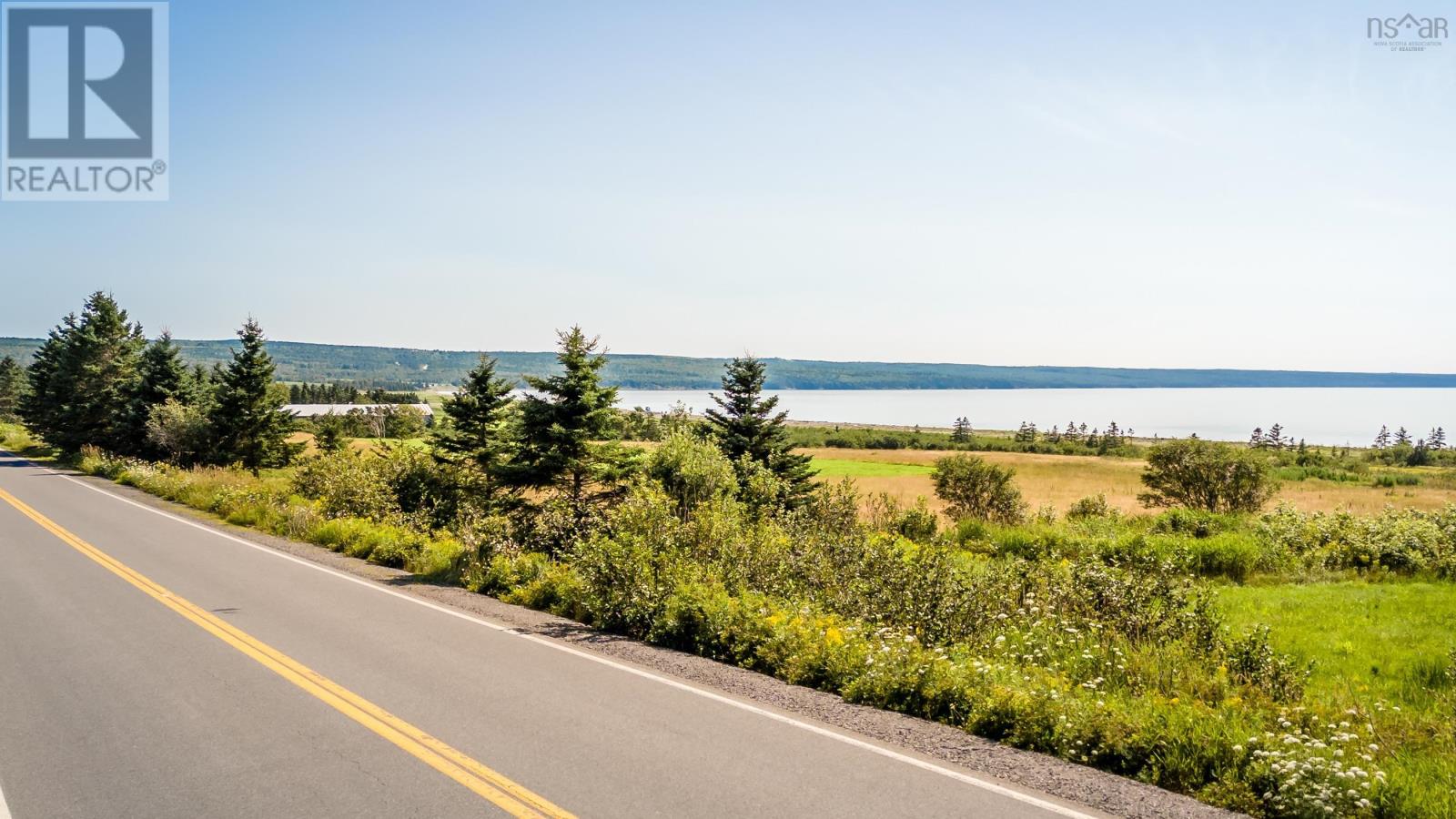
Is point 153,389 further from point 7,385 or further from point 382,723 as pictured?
point 7,385

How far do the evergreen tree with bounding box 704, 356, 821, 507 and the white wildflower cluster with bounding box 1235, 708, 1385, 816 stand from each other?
27967mm

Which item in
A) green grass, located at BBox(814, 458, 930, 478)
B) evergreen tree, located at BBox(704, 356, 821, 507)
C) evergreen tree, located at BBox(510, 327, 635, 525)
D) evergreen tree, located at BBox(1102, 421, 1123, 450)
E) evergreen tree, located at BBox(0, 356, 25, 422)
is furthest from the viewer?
evergreen tree, located at BBox(0, 356, 25, 422)

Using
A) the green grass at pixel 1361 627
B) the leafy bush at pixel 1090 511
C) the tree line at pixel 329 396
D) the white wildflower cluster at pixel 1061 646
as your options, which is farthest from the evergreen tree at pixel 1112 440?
the tree line at pixel 329 396

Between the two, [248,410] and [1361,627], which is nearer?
[1361,627]

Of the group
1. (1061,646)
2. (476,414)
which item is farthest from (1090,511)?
(1061,646)

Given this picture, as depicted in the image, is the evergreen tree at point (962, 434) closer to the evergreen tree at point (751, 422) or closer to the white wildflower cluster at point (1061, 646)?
the evergreen tree at point (751, 422)

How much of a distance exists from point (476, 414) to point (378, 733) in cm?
2750

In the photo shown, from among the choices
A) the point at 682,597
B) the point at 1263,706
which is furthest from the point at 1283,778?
the point at 682,597

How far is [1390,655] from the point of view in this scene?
12.8m

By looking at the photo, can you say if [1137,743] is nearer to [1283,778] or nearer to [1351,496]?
[1283,778]

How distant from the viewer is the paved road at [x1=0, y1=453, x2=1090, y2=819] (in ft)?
19.0

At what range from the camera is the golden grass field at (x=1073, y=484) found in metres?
44.2

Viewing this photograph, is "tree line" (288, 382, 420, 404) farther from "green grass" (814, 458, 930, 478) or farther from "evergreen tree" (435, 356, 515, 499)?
"evergreen tree" (435, 356, 515, 499)

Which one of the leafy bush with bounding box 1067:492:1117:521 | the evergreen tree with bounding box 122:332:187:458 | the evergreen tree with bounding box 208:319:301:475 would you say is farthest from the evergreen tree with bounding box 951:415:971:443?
the evergreen tree with bounding box 122:332:187:458
